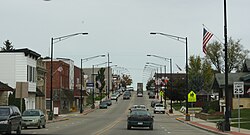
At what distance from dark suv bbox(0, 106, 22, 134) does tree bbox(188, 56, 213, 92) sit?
8278 cm

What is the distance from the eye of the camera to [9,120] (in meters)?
26.4

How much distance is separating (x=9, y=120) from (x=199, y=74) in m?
93.4

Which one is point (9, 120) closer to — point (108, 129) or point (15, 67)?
point (108, 129)

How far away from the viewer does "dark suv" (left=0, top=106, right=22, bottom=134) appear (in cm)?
2600

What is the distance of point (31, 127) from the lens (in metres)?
39.9

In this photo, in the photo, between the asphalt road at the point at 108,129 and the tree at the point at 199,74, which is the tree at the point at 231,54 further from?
the asphalt road at the point at 108,129

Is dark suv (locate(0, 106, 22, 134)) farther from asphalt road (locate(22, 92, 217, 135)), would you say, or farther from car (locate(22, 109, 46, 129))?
car (locate(22, 109, 46, 129))

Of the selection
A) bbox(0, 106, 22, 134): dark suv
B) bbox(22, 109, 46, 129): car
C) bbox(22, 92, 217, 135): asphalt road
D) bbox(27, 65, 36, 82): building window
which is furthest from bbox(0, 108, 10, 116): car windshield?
bbox(27, 65, 36, 82): building window

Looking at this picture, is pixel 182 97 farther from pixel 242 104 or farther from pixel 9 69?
pixel 9 69

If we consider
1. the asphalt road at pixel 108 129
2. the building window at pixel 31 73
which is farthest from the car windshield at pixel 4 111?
the building window at pixel 31 73

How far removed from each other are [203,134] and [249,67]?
36226mm

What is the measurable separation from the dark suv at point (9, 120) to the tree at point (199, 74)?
82.8 m

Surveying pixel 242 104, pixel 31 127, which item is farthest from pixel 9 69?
pixel 242 104

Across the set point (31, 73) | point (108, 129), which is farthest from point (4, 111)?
point (31, 73)
